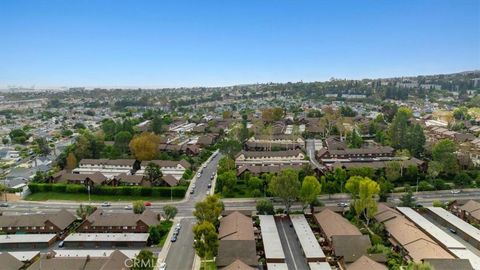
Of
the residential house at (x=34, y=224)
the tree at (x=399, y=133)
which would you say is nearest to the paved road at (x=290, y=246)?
the residential house at (x=34, y=224)

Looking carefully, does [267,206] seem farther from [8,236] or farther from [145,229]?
[8,236]

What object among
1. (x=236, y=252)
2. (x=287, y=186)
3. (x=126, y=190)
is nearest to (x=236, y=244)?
(x=236, y=252)

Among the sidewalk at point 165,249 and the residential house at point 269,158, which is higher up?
the residential house at point 269,158

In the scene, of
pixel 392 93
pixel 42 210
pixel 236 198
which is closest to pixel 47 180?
pixel 42 210

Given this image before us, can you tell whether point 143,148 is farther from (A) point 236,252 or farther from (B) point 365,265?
(B) point 365,265

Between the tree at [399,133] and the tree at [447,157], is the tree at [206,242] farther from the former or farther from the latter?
the tree at [399,133]

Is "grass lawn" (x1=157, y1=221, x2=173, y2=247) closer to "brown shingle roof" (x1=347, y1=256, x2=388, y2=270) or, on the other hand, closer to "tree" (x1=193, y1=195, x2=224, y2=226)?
"tree" (x1=193, y1=195, x2=224, y2=226)
